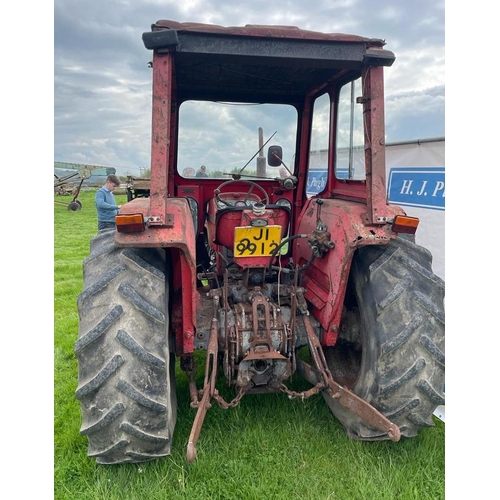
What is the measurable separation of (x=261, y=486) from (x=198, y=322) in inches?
42.9

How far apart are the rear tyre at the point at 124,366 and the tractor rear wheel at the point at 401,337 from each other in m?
1.23

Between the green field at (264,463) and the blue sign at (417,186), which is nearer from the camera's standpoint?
the green field at (264,463)

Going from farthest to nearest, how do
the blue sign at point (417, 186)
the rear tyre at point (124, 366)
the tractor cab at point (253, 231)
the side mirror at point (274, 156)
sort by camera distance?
the blue sign at point (417, 186) → the side mirror at point (274, 156) → the tractor cab at point (253, 231) → the rear tyre at point (124, 366)

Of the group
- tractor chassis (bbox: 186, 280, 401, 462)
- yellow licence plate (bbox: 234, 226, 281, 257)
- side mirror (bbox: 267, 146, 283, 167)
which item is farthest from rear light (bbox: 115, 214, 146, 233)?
side mirror (bbox: 267, 146, 283, 167)

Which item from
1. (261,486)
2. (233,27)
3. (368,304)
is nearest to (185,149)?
(233,27)

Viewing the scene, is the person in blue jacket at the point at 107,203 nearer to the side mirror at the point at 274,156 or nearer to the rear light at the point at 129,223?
the side mirror at the point at 274,156

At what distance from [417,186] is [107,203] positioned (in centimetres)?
528

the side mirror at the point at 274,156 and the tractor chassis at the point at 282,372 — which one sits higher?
the side mirror at the point at 274,156

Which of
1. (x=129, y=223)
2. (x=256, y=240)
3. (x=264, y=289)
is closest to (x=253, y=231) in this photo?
(x=256, y=240)

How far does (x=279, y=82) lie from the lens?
144 inches

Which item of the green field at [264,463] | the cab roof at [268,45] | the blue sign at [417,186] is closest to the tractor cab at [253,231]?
the cab roof at [268,45]

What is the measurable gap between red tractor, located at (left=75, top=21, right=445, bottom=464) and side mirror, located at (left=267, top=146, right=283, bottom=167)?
1.13 feet

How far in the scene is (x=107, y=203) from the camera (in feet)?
25.5

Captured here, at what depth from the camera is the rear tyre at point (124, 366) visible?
234 cm
